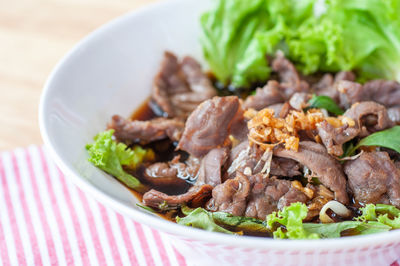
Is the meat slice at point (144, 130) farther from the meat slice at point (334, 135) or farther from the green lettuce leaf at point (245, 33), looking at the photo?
the meat slice at point (334, 135)

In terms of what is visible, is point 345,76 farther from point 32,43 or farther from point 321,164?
point 32,43

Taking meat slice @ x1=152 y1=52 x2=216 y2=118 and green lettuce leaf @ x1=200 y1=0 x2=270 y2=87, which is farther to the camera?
green lettuce leaf @ x1=200 y1=0 x2=270 y2=87

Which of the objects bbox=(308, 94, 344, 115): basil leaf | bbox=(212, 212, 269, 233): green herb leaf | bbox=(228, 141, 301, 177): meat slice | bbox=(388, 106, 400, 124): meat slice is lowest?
bbox=(212, 212, 269, 233): green herb leaf

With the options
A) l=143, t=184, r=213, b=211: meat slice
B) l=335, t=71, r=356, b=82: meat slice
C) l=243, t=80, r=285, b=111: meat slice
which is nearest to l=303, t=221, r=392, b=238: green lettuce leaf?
l=143, t=184, r=213, b=211: meat slice

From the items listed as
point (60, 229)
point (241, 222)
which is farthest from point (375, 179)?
point (60, 229)

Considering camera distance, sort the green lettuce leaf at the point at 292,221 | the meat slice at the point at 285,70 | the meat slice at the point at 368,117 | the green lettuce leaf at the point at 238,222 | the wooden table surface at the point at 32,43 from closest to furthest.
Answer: the green lettuce leaf at the point at 292,221 → the green lettuce leaf at the point at 238,222 → the meat slice at the point at 368,117 → the meat slice at the point at 285,70 → the wooden table surface at the point at 32,43

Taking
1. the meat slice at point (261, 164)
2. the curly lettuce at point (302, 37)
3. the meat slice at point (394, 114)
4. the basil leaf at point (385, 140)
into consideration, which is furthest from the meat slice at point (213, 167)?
the curly lettuce at point (302, 37)

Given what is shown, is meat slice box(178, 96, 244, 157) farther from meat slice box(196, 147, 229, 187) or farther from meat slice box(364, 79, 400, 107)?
meat slice box(364, 79, 400, 107)
